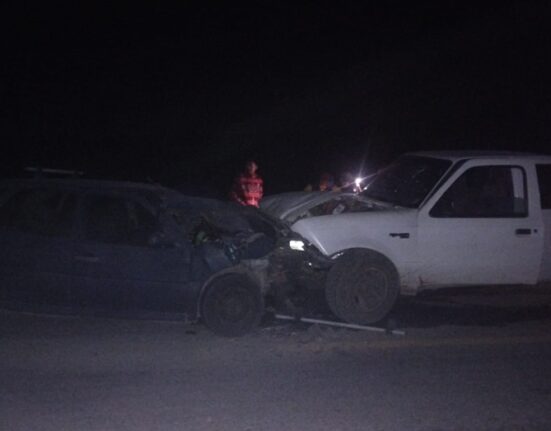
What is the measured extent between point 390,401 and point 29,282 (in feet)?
13.0

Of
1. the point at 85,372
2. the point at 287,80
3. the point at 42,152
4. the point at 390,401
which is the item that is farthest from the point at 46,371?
the point at 287,80

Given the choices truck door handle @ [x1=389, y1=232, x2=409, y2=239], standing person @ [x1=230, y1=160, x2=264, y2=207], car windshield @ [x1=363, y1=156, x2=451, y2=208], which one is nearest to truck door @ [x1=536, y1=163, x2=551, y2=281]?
car windshield @ [x1=363, y1=156, x2=451, y2=208]

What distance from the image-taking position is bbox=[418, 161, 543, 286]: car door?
36.8ft

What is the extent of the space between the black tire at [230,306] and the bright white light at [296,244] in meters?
0.80

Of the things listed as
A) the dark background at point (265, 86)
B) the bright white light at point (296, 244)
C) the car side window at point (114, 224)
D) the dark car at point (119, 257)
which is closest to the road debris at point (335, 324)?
the dark car at point (119, 257)

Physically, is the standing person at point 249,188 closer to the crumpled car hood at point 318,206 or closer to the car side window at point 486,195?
the crumpled car hood at point 318,206

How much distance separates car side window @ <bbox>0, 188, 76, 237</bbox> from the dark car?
0.03 ft

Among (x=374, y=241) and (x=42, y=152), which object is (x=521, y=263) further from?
(x=42, y=152)

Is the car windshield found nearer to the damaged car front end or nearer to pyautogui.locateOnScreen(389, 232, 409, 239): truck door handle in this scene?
pyautogui.locateOnScreen(389, 232, 409, 239): truck door handle

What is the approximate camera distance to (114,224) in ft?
32.4

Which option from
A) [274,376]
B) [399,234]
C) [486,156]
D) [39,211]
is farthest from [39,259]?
[486,156]

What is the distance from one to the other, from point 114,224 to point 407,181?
3.89 metres

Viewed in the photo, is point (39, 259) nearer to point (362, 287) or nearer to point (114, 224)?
point (114, 224)

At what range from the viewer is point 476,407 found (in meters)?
7.54
